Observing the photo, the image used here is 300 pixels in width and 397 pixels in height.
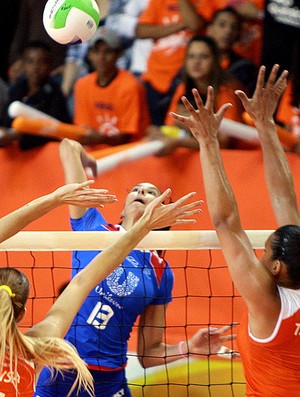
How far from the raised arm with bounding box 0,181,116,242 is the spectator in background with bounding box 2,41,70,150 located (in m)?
4.10

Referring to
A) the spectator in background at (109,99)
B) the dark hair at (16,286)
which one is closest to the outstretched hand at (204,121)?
the dark hair at (16,286)

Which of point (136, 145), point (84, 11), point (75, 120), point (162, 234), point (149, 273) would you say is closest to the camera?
point (162, 234)

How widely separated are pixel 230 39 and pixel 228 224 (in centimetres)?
398

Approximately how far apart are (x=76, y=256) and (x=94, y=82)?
3226 mm

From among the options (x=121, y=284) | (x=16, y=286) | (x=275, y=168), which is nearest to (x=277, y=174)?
(x=275, y=168)

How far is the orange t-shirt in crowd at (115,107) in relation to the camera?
737cm

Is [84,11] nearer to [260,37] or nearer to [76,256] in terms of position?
[76,256]

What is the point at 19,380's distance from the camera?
128 inches

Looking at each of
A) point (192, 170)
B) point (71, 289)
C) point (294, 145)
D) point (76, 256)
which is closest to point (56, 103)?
point (192, 170)

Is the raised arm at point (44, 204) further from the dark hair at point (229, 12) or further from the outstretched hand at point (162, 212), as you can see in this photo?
the dark hair at point (229, 12)

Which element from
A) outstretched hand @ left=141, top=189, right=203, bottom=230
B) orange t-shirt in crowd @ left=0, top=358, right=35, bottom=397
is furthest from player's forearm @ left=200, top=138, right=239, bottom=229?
orange t-shirt in crowd @ left=0, top=358, right=35, bottom=397

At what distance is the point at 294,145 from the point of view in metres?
6.58

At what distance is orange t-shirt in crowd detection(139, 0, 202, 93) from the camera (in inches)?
296

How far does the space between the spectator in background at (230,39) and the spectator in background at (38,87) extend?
1.56 meters
